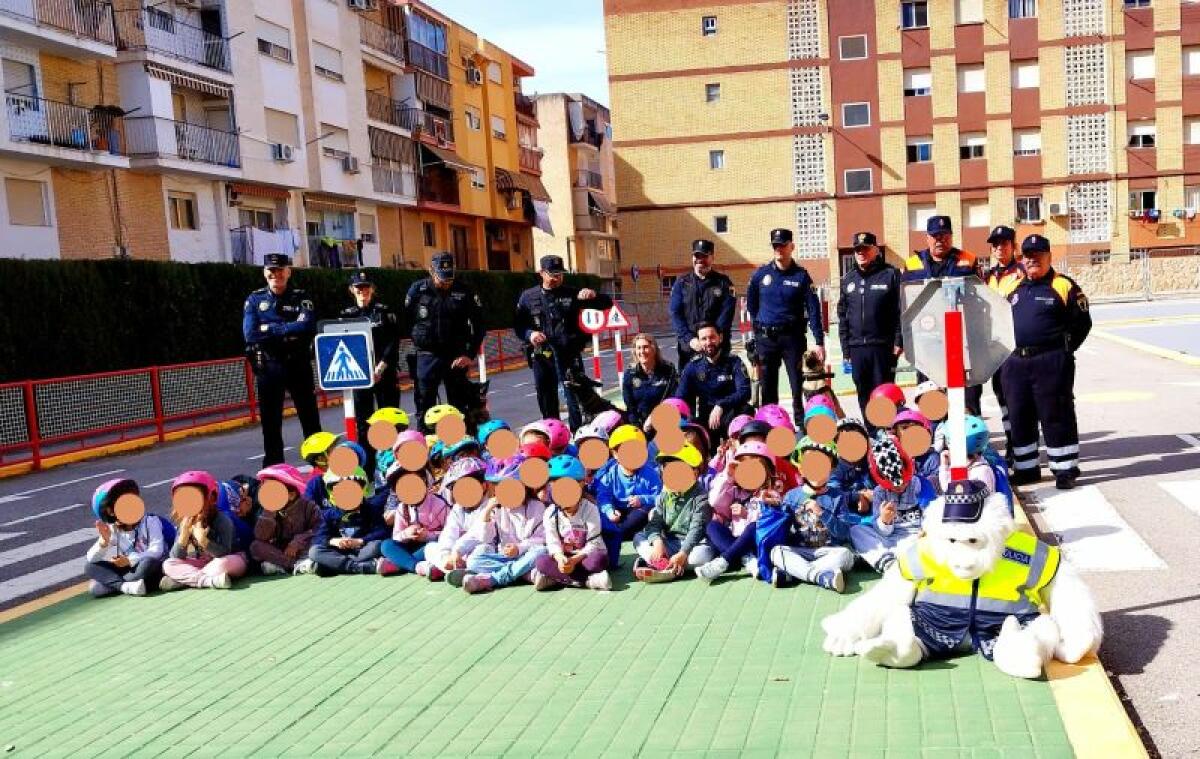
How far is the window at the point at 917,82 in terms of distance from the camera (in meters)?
54.9

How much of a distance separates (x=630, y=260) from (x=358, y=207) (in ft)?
59.0

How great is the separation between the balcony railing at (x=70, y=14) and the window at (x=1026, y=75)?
4126 centimetres

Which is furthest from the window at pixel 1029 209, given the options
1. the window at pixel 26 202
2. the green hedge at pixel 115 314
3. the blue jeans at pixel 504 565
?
the blue jeans at pixel 504 565

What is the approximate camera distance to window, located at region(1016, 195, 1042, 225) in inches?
2165

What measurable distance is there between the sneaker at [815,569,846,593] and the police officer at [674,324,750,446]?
2.98 metres

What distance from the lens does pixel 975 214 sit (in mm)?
55312

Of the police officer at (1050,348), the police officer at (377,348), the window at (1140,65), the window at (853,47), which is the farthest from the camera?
the window at (853,47)

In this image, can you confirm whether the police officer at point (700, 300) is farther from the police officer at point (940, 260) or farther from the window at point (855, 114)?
the window at point (855, 114)

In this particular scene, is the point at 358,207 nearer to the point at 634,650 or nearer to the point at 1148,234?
the point at 1148,234

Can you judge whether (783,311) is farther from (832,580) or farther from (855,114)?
(855,114)

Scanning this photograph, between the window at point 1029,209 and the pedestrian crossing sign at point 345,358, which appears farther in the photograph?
the window at point 1029,209

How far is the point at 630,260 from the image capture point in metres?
58.7

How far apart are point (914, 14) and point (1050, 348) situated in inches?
1987

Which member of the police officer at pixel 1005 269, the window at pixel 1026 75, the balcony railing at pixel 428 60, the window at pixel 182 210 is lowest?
the police officer at pixel 1005 269
